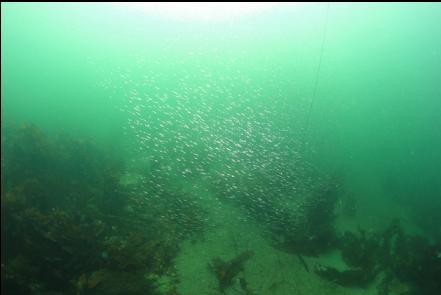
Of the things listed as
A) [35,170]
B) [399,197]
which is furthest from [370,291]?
[399,197]

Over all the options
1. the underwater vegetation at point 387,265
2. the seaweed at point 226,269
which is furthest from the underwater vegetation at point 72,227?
the underwater vegetation at point 387,265

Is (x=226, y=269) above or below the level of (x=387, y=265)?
above

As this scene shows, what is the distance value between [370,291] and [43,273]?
24.6ft

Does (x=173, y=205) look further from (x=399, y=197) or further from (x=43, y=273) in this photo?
(x=399, y=197)

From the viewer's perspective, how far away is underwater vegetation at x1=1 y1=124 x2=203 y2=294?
395 cm

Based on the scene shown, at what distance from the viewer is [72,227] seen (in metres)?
5.25

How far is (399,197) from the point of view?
17.1m

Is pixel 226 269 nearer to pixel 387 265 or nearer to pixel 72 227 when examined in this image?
pixel 72 227

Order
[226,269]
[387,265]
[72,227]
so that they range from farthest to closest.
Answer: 1. [387,265]
2. [226,269]
3. [72,227]

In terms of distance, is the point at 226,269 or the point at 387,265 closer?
the point at 226,269

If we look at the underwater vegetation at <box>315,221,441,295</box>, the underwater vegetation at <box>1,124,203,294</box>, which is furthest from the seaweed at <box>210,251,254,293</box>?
the underwater vegetation at <box>315,221,441,295</box>

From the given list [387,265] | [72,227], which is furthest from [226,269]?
[387,265]

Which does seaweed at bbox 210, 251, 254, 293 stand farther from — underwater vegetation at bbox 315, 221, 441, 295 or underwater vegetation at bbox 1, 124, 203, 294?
underwater vegetation at bbox 315, 221, 441, 295

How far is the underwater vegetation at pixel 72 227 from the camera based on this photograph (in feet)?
13.0
